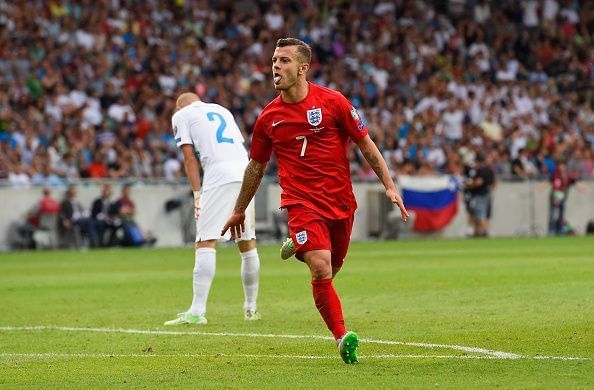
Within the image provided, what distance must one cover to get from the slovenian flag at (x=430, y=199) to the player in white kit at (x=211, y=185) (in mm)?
19549

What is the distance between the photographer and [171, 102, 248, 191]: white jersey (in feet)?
44.9

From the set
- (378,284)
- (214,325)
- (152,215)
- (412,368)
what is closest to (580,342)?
(412,368)

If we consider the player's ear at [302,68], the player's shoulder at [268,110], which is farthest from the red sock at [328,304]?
the player's ear at [302,68]

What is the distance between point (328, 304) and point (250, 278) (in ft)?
13.1

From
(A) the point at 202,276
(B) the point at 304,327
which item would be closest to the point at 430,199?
(A) the point at 202,276

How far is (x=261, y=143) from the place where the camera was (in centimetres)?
1012

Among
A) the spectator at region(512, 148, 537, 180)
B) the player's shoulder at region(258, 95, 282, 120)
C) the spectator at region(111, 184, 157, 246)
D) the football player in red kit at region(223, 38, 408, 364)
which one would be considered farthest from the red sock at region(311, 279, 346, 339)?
the spectator at region(512, 148, 537, 180)

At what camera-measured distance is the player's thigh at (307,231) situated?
9664 millimetres

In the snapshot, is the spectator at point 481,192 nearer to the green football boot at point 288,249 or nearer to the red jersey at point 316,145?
the green football boot at point 288,249

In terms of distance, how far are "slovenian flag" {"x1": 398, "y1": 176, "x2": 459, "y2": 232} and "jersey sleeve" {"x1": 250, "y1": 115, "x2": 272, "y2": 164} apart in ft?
75.6

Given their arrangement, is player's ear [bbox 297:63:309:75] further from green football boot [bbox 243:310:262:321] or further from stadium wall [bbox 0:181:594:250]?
stadium wall [bbox 0:181:594:250]

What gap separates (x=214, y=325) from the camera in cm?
1295

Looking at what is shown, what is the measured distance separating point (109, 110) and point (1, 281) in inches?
484

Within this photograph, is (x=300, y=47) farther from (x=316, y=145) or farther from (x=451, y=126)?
(x=451, y=126)
